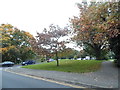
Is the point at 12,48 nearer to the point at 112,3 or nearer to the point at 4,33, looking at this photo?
the point at 4,33

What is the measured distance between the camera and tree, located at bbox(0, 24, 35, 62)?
3309 cm

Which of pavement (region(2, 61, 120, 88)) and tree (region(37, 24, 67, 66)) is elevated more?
tree (region(37, 24, 67, 66))

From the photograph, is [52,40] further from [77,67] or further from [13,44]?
[13,44]

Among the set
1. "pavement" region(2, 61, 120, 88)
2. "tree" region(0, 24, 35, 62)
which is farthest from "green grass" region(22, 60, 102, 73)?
"tree" region(0, 24, 35, 62)

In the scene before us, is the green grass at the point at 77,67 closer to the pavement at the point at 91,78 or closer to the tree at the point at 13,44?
the pavement at the point at 91,78

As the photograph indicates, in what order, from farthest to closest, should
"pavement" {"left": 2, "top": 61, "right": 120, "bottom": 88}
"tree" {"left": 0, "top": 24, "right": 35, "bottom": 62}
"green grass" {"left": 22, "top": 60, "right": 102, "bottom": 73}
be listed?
1. "tree" {"left": 0, "top": 24, "right": 35, "bottom": 62}
2. "green grass" {"left": 22, "top": 60, "right": 102, "bottom": 73}
3. "pavement" {"left": 2, "top": 61, "right": 120, "bottom": 88}

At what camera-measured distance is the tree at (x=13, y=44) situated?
33094mm

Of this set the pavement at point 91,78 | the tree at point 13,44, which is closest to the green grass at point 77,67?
the pavement at point 91,78

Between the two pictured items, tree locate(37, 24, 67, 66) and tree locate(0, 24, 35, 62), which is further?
tree locate(0, 24, 35, 62)

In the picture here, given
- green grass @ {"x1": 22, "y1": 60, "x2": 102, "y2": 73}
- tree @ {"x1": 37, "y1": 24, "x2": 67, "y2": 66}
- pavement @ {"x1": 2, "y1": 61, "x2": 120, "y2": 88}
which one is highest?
tree @ {"x1": 37, "y1": 24, "x2": 67, "y2": 66}

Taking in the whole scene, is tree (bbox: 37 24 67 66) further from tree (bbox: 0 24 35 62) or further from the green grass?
tree (bbox: 0 24 35 62)

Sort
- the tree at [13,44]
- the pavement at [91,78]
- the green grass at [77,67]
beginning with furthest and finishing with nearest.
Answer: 1. the tree at [13,44]
2. the green grass at [77,67]
3. the pavement at [91,78]

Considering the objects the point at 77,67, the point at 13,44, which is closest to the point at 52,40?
the point at 77,67

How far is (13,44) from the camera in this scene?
36.3 metres
